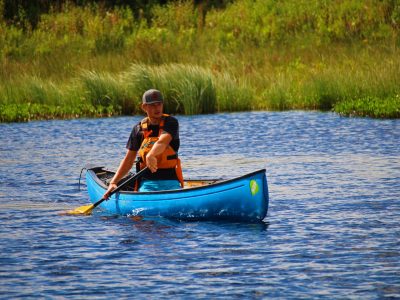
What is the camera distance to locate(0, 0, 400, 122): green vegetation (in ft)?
80.2

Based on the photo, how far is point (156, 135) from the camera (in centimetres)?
1185

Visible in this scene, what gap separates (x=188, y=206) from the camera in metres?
11.5

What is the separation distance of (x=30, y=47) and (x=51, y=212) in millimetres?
19667

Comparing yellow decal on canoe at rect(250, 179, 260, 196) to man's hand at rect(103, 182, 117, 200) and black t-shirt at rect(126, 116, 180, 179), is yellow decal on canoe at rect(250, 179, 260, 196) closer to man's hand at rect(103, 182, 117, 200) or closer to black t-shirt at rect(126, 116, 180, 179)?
black t-shirt at rect(126, 116, 180, 179)

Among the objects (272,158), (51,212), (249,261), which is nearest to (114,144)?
(272,158)

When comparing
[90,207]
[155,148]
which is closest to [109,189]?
[90,207]

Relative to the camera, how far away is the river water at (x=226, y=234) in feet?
28.1

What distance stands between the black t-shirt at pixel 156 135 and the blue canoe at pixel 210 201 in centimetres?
39

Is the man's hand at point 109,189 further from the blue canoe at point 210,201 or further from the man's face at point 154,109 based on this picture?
the man's face at point 154,109

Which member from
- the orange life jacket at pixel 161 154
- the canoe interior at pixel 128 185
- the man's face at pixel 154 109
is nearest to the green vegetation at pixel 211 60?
the canoe interior at pixel 128 185

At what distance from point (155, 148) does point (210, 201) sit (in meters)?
0.85

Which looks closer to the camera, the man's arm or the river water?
the river water

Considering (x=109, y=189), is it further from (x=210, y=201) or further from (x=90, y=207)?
(x=210, y=201)

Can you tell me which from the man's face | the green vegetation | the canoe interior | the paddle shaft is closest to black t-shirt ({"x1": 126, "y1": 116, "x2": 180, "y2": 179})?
the man's face
